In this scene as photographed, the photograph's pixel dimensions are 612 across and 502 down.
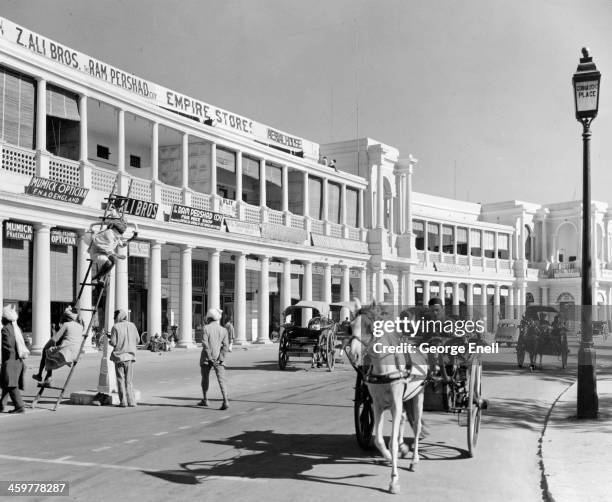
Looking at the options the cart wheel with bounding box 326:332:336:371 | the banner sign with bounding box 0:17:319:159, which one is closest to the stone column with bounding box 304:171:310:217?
the banner sign with bounding box 0:17:319:159

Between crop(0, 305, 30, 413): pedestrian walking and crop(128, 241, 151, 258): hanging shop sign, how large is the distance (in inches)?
679

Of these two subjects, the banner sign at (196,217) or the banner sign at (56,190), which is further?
the banner sign at (196,217)

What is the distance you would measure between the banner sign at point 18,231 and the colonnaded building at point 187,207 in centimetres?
5

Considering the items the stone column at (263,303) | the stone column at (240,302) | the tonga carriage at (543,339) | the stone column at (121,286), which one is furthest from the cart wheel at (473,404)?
the stone column at (263,303)

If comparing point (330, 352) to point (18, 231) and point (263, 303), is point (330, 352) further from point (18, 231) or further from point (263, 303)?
point (263, 303)

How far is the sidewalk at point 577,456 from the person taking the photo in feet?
23.0

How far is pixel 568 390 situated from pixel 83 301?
Answer: 17.9m

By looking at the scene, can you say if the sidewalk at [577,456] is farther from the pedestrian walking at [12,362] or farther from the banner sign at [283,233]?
the banner sign at [283,233]

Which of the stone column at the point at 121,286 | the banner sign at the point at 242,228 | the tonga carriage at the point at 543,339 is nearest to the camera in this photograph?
the tonga carriage at the point at 543,339

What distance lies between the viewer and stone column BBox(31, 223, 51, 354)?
24.9 meters

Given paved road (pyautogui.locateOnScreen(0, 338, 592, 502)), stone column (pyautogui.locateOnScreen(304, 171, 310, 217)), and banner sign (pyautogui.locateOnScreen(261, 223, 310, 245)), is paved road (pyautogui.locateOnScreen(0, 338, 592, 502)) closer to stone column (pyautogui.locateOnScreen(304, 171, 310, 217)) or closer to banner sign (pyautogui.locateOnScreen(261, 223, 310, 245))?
banner sign (pyautogui.locateOnScreen(261, 223, 310, 245))

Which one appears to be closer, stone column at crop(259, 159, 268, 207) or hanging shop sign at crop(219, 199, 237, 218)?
hanging shop sign at crop(219, 199, 237, 218)

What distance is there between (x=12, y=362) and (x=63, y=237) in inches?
591

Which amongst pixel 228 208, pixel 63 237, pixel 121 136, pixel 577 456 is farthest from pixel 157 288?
pixel 577 456
